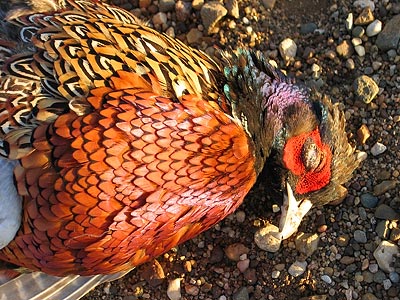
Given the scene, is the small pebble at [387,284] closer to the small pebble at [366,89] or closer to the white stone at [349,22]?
the small pebble at [366,89]

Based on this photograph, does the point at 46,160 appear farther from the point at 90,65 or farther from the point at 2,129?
the point at 90,65

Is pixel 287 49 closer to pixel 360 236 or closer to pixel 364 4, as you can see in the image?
pixel 364 4

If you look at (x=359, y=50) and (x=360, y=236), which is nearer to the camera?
(x=360, y=236)

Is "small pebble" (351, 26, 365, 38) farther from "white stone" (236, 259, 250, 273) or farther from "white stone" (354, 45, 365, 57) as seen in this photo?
"white stone" (236, 259, 250, 273)

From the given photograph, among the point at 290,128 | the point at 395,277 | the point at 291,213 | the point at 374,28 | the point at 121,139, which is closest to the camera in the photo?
the point at 121,139

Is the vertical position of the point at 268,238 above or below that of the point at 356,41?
below

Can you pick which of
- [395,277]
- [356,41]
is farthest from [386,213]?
[356,41]

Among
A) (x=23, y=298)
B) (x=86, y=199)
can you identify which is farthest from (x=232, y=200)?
(x=23, y=298)

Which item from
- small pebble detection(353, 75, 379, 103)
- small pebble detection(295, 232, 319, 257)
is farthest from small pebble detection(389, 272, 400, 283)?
small pebble detection(353, 75, 379, 103)
